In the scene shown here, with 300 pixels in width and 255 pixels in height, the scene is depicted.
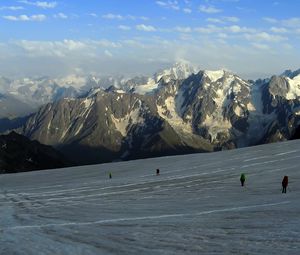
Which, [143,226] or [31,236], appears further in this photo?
[143,226]

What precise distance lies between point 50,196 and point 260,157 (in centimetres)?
4227

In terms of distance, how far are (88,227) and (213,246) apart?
1025 cm

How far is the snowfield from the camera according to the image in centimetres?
2527

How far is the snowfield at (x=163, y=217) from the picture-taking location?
25266mm

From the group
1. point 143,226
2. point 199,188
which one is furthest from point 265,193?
point 143,226

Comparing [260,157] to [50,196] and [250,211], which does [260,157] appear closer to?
[50,196]

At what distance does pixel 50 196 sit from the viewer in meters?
58.6

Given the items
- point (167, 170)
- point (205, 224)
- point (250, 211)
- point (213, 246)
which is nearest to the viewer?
point (213, 246)

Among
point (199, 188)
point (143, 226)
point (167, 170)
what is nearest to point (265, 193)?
point (199, 188)

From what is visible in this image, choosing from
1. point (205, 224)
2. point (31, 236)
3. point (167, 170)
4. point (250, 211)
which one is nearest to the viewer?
point (31, 236)

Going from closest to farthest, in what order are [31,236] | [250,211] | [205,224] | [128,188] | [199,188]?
1. [31,236]
2. [205,224]
3. [250,211]
4. [199,188]
5. [128,188]

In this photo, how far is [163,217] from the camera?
118ft

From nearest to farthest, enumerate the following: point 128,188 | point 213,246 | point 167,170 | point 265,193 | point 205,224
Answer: point 213,246 → point 205,224 → point 265,193 → point 128,188 → point 167,170

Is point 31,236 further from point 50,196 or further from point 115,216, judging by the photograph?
point 50,196
